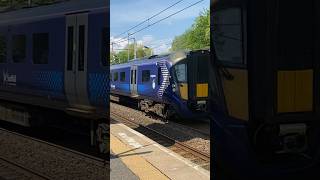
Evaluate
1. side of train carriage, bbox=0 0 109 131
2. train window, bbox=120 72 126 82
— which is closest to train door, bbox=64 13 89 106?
side of train carriage, bbox=0 0 109 131

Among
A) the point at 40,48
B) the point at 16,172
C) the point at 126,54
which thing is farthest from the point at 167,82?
the point at 16,172

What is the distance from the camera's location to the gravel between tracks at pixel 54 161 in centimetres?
140

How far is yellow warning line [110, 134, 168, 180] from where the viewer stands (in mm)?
1218

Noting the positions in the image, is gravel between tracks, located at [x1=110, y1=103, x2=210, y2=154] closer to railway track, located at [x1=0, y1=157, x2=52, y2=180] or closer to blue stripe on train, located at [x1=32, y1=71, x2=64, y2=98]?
blue stripe on train, located at [x1=32, y1=71, x2=64, y2=98]

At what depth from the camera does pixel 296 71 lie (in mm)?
1147

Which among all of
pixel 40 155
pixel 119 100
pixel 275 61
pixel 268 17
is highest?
pixel 268 17

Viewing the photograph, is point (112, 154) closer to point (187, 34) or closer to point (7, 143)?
point (187, 34)

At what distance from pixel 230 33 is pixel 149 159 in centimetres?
42

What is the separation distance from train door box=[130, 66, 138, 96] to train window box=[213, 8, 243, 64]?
1.20 feet

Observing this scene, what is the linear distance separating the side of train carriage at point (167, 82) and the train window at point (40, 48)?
33cm

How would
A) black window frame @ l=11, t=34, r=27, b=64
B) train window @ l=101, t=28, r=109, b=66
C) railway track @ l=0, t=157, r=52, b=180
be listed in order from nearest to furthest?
train window @ l=101, t=28, r=109, b=66 < black window frame @ l=11, t=34, r=27, b=64 < railway track @ l=0, t=157, r=52, b=180

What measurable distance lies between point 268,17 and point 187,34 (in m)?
0.22

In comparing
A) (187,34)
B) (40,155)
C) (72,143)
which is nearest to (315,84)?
(187,34)

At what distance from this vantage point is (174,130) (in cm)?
130
